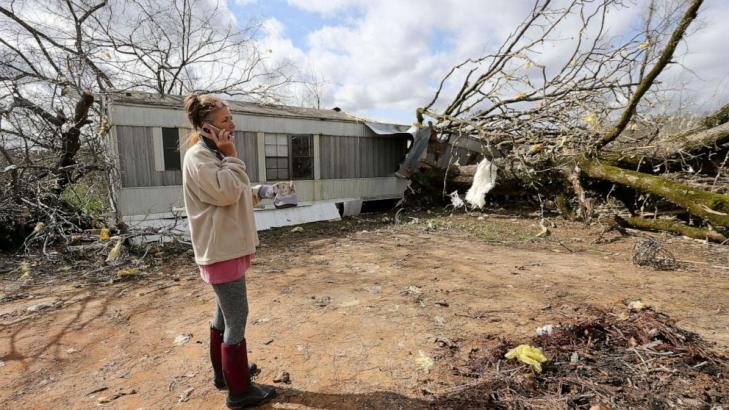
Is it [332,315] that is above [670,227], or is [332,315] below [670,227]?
below

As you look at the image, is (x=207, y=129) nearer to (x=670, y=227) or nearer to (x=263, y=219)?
(x=263, y=219)

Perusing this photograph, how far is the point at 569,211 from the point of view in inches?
337

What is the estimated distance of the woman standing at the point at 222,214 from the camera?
1.87m

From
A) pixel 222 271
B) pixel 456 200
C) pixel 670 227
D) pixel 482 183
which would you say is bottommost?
pixel 670 227

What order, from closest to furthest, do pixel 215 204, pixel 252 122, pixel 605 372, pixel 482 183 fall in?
pixel 215 204
pixel 605 372
pixel 252 122
pixel 482 183

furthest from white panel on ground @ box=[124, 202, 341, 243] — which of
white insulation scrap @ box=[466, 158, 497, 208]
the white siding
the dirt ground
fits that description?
white insulation scrap @ box=[466, 158, 497, 208]

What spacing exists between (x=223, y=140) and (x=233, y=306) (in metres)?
0.90

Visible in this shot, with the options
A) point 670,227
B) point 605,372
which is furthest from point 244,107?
point 670,227

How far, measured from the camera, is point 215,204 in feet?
6.27

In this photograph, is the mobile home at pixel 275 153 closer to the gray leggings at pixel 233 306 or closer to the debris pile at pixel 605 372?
the gray leggings at pixel 233 306

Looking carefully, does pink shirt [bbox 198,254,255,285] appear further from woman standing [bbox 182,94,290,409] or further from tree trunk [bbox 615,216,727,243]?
tree trunk [bbox 615,216,727,243]

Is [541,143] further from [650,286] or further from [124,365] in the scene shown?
[124,365]

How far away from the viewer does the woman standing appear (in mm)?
1871

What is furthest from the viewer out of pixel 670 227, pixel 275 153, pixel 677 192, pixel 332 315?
pixel 275 153
